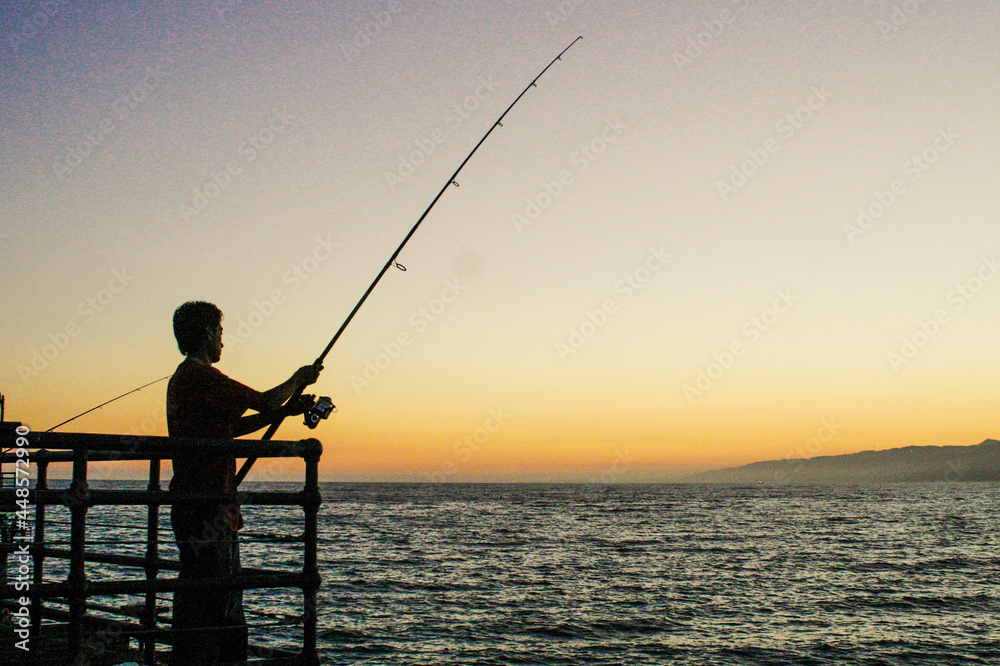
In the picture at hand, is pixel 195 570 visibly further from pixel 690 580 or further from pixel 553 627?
pixel 690 580

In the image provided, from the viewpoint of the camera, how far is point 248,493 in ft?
10.5

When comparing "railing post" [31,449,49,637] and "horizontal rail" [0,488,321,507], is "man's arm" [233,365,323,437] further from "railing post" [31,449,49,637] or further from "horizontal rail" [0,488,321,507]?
"railing post" [31,449,49,637]

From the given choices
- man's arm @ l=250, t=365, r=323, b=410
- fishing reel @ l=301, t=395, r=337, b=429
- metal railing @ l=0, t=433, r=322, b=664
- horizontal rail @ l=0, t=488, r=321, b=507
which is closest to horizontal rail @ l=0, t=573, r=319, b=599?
metal railing @ l=0, t=433, r=322, b=664

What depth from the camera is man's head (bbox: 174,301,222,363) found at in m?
3.69

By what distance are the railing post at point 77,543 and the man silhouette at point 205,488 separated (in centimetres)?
44

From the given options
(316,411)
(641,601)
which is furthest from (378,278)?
(641,601)

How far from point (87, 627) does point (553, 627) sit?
13.1 metres

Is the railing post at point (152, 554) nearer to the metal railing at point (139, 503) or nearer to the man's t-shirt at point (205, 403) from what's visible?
the metal railing at point (139, 503)

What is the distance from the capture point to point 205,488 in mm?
3361

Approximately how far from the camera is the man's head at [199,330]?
369cm

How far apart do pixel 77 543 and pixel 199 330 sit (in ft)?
3.92

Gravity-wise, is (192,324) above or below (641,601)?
above

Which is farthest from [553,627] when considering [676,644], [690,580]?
[690,580]

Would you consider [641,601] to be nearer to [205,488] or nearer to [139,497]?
[205,488]
